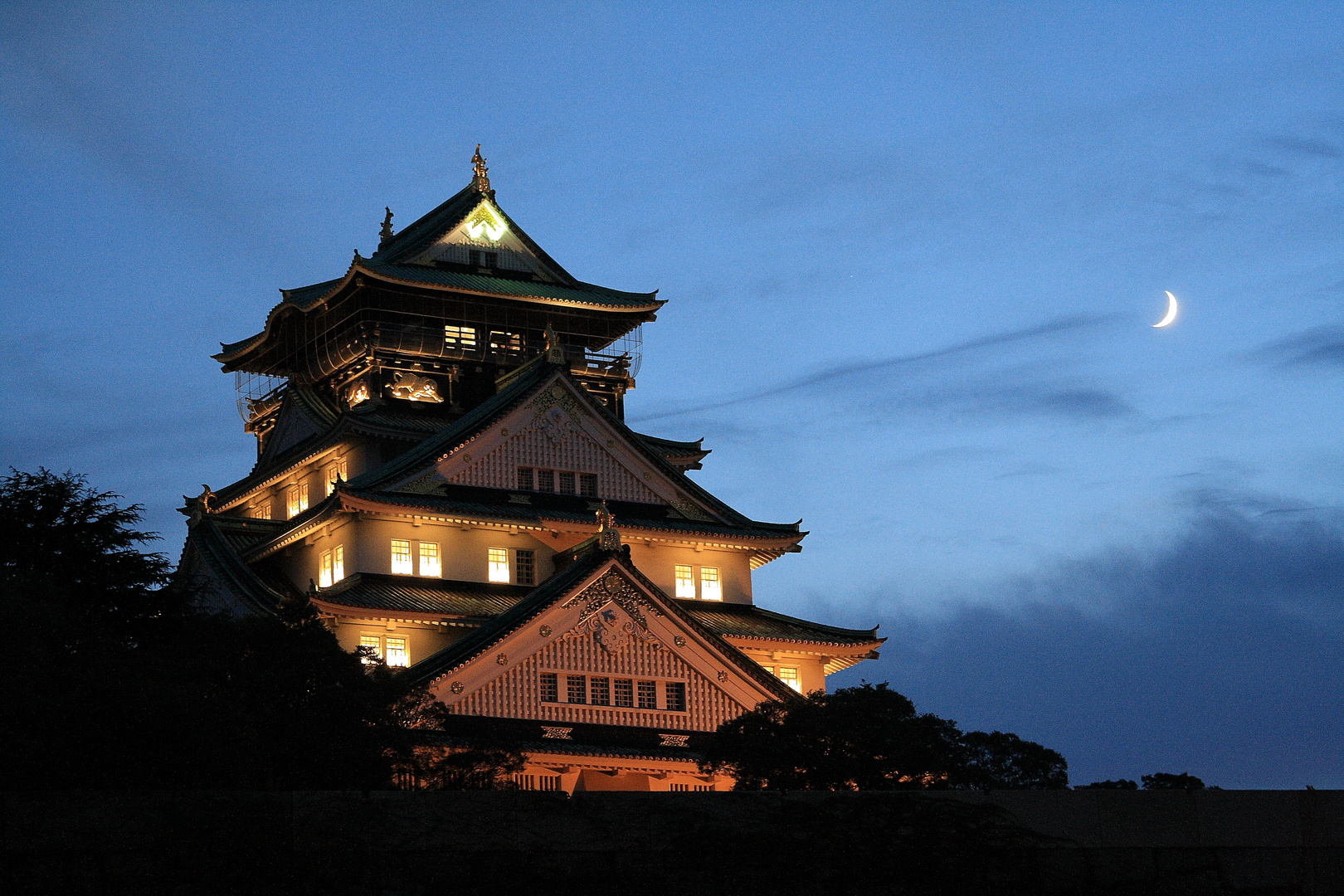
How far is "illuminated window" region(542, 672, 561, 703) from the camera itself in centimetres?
4753

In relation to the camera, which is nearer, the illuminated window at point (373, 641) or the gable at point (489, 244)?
the illuminated window at point (373, 641)

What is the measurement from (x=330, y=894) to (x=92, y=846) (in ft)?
10.7

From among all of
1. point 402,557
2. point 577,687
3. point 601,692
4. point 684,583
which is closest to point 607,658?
point 601,692

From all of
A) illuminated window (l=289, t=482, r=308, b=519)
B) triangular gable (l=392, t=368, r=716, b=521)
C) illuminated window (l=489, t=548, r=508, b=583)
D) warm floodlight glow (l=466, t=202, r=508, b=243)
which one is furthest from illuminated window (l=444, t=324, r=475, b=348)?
illuminated window (l=489, t=548, r=508, b=583)

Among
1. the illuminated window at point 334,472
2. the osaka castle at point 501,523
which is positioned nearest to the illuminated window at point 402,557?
the osaka castle at point 501,523

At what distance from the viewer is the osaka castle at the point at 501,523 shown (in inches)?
1884

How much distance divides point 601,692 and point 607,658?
949 mm

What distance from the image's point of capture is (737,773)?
3994 cm

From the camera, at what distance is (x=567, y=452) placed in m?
57.1

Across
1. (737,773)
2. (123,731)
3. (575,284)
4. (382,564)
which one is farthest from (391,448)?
(123,731)

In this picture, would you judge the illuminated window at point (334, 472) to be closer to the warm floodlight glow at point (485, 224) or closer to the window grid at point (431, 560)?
the window grid at point (431, 560)

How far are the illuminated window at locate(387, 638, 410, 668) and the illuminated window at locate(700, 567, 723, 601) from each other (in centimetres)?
1069

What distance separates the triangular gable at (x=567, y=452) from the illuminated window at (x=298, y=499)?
10259 millimetres

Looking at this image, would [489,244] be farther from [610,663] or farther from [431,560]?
[610,663]
